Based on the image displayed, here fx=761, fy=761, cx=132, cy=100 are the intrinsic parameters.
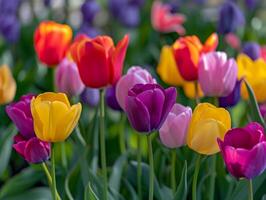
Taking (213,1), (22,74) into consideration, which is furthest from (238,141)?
(213,1)

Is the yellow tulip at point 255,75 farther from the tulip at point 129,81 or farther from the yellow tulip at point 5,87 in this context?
the yellow tulip at point 5,87

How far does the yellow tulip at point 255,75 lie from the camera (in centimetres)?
145

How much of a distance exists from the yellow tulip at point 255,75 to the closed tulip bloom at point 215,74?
0.15 meters

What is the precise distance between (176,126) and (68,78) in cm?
39

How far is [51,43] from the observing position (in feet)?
4.95

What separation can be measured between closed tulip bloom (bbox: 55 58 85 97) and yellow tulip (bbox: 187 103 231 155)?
1.39ft

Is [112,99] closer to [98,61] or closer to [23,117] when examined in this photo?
[98,61]

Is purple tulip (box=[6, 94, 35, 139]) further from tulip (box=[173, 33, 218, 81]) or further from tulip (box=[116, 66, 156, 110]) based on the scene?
tulip (box=[173, 33, 218, 81])

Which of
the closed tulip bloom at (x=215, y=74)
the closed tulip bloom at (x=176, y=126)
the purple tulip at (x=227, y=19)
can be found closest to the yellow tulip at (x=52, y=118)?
the closed tulip bloom at (x=176, y=126)

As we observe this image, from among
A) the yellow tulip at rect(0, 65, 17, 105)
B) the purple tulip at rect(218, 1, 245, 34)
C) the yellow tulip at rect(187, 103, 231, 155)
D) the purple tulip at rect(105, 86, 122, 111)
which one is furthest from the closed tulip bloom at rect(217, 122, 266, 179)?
the purple tulip at rect(218, 1, 245, 34)

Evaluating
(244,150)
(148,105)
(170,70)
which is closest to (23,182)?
(170,70)

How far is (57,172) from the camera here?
154 cm

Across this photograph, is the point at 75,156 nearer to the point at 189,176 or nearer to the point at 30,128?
the point at 189,176

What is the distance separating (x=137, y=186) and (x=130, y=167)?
0.06 metres
